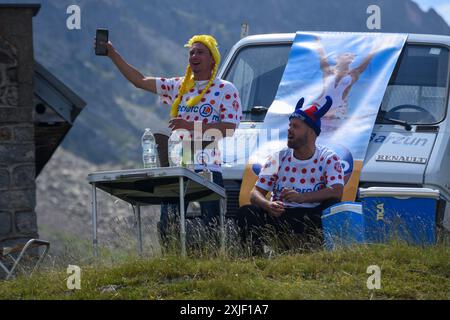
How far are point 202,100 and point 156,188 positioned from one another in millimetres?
967

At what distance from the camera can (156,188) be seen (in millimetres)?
9141

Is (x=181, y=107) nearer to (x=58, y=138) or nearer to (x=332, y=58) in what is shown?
(x=332, y=58)

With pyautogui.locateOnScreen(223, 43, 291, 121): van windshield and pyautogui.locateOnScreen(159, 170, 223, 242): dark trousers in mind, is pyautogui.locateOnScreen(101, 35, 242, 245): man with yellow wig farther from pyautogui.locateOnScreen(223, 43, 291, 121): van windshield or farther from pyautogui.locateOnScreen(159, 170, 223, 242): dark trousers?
pyautogui.locateOnScreen(223, 43, 291, 121): van windshield

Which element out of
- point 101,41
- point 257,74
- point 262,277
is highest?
point 101,41

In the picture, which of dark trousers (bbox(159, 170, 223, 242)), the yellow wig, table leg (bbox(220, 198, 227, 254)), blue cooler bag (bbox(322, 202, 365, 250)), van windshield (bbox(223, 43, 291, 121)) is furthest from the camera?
van windshield (bbox(223, 43, 291, 121))

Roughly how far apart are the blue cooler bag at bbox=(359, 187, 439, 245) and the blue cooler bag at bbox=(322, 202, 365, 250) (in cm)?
30

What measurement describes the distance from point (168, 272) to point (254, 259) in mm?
726

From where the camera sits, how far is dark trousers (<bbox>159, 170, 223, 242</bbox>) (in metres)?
9.45

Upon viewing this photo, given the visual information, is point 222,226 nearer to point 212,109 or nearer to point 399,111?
point 212,109

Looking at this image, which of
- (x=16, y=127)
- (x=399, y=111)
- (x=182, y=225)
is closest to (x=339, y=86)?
(x=399, y=111)

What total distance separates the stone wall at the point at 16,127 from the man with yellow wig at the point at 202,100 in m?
5.17

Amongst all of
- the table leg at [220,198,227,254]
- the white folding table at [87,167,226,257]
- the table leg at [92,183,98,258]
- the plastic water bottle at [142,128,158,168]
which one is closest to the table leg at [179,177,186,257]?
the white folding table at [87,167,226,257]

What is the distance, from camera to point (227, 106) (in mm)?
9672
